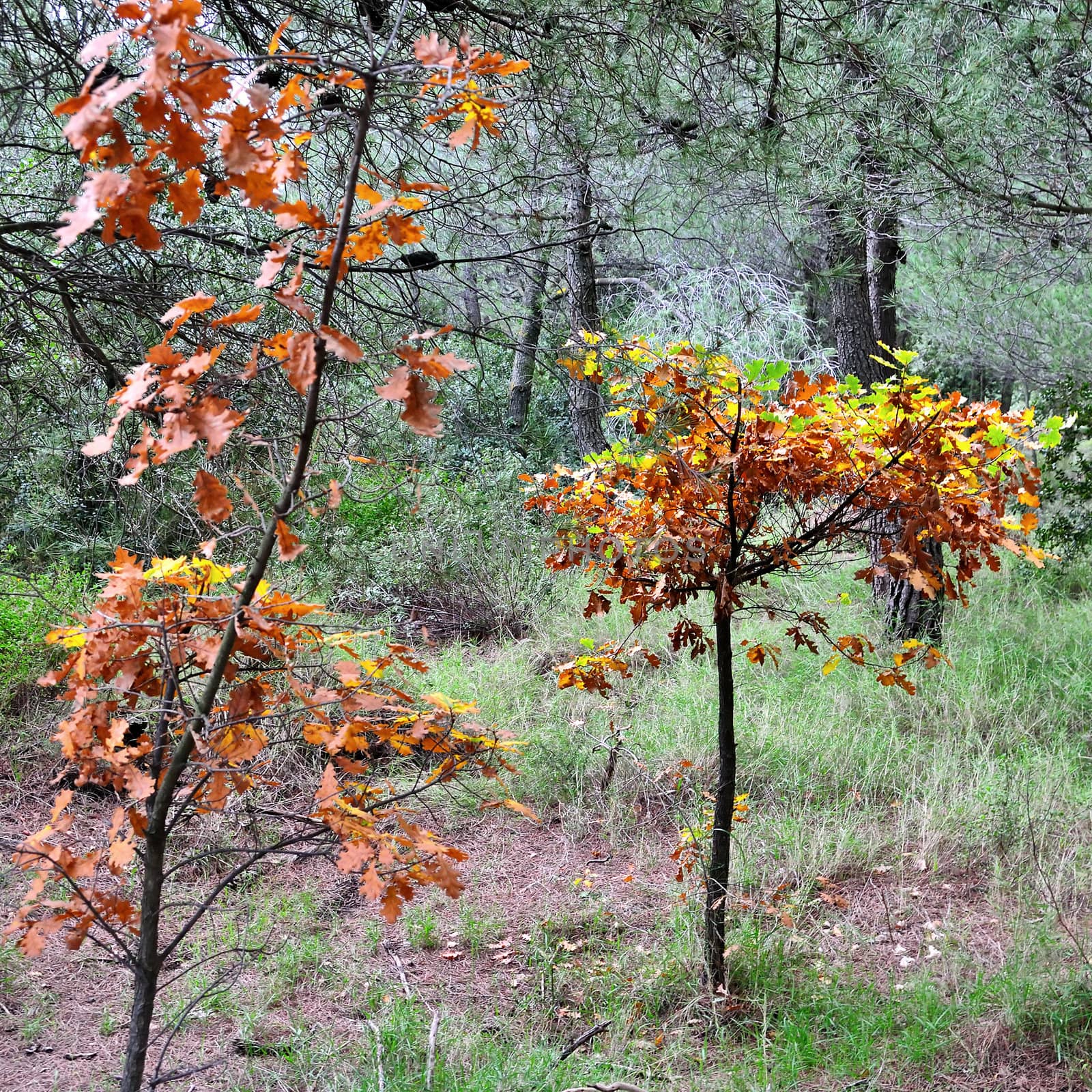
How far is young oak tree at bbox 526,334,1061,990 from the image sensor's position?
2568 mm


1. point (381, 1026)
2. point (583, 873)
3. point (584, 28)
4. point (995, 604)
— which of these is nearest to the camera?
point (381, 1026)

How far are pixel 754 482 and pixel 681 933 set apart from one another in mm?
1500

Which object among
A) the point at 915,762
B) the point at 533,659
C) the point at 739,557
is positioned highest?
the point at 739,557

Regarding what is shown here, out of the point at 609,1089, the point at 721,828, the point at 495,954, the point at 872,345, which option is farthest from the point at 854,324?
the point at 609,1089

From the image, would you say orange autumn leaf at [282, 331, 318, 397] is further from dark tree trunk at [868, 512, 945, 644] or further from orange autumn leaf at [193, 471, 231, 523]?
dark tree trunk at [868, 512, 945, 644]

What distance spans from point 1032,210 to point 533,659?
136 inches

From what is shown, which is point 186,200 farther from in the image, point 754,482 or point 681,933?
point 681,933

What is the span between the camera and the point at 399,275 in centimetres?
297

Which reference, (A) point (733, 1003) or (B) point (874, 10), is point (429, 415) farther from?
(B) point (874, 10)

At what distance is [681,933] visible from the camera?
10.5 ft

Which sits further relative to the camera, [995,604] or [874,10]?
[995,604]

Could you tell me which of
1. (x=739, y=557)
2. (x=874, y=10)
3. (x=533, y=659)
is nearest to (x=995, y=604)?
(x=533, y=659)

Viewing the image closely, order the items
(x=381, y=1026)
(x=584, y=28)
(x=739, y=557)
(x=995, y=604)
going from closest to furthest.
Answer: (x=381, y=1026)
(x=739, y=557)
(x=584, y=28)
(x=995, y=604)

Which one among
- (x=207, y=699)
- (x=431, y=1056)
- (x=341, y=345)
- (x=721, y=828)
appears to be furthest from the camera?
(x=721, y=828)
